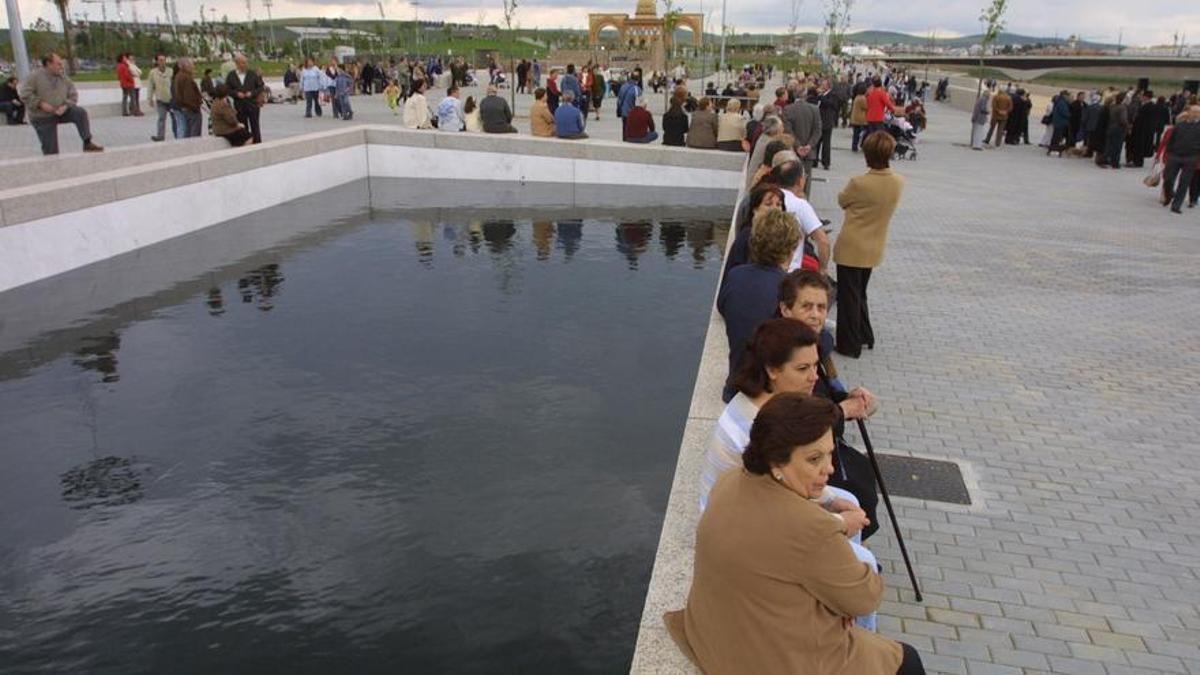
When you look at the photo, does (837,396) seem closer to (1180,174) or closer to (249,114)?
(1180,174)

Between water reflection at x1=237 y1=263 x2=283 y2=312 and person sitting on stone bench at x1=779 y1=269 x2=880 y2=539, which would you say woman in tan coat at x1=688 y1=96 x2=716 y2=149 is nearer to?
water reflection at x1=237 y1=263 x2=283 y2=312

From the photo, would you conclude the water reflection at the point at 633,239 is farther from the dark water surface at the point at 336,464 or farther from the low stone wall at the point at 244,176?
the low stone wall at the point at 244,176

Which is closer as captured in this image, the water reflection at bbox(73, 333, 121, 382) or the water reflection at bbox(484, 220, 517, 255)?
the water reflection at bbox(73, 333, 121, 382)

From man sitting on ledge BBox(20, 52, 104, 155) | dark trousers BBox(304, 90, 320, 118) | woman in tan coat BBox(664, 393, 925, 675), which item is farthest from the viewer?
dark trousers BBox(304, 90, 320, 118)

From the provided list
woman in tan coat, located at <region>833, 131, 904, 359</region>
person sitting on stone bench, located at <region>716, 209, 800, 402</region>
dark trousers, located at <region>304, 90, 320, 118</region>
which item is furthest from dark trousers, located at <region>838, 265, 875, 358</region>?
dark trousers, located at <region>304, 90, 320, 118</region>

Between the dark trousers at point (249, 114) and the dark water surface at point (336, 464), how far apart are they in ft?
23.6

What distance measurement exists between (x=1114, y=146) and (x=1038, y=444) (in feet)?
60.6

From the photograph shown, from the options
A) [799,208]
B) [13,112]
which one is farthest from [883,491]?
[13,112]

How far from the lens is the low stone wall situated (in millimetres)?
10211

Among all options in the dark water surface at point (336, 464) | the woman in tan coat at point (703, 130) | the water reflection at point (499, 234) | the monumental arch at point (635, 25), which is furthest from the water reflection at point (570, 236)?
the monumental arch at point (635, 25)

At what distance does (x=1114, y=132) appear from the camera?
21.0 m

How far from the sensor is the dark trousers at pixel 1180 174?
15.2 meters

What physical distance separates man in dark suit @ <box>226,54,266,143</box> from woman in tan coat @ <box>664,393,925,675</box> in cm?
1633

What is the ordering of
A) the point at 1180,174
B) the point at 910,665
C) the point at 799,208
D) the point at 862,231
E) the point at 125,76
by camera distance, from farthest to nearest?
the point at 125,76 < the point at 1180,174 < the point at 862,231 < the point at 799,208 < the point at 910,665
